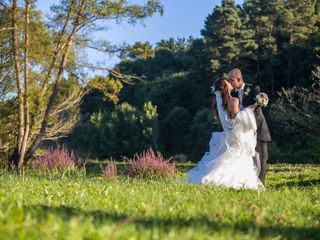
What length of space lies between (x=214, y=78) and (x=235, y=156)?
41971mm

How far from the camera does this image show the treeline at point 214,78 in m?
46.6

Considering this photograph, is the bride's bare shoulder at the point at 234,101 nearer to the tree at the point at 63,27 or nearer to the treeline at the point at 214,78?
the tree at the point at 63,27

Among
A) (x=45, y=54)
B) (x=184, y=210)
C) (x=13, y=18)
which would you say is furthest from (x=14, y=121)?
(x=184, y=210)

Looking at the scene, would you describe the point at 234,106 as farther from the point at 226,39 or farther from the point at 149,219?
the point at 226,39

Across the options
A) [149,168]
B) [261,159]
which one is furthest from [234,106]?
[149,168]

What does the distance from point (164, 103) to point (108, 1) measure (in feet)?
140

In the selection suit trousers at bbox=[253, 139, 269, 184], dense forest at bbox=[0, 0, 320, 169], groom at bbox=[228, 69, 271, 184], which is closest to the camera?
groom at bbox=[228, 69, 271, 184]

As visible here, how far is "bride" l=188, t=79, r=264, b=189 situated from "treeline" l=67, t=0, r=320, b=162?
1176 inches

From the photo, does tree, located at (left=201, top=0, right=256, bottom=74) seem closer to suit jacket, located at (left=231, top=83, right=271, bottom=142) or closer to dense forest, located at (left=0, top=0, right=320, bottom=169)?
dense forest, located at (left=0, top=0, right=320, bottom=169)

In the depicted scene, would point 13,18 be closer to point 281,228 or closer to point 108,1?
point 108,1

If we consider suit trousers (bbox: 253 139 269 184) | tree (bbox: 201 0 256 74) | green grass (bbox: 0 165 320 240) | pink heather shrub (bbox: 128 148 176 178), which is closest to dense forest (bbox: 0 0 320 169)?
tree (bbox: 201 0 256 74)

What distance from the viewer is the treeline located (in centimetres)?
4662

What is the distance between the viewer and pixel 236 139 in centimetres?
1000

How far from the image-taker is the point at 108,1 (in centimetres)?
1755
